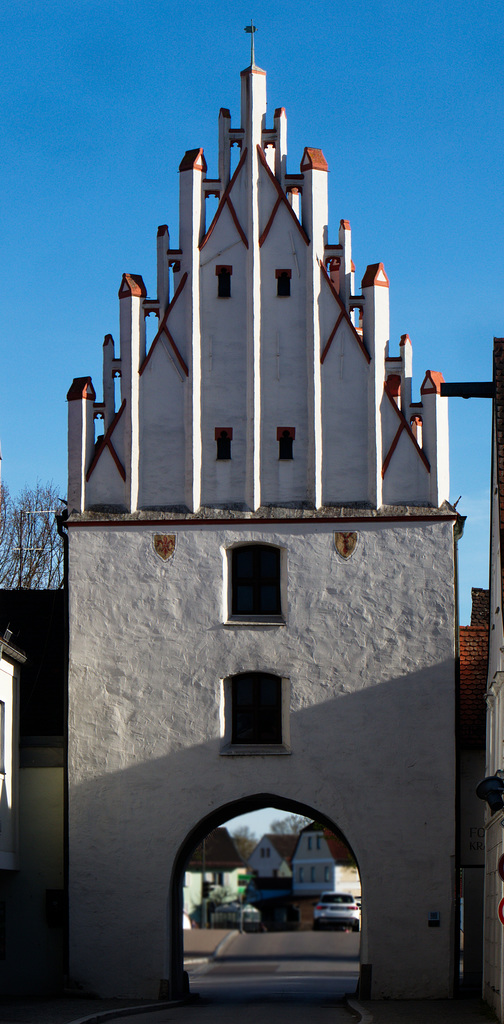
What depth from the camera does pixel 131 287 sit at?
96.3 ft

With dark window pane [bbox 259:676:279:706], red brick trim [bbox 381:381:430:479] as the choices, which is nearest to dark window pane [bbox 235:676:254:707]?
dark window pane [bbox 259:676:279:706]

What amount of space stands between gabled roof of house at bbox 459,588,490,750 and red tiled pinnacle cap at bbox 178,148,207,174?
10.8 metres

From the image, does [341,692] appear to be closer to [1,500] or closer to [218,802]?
[218,802]

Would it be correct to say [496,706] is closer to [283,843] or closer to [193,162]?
[193,162]

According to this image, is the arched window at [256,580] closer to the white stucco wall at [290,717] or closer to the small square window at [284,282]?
the white stucco wall at [290,717]

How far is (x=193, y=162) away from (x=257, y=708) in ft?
36.4

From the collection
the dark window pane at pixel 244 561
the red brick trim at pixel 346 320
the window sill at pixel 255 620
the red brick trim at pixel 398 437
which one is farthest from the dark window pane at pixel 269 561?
the red brick trim at pixel 346 320

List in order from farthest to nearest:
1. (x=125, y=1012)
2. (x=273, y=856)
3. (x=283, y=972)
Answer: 1. (x=273, y=856)
2. (x=283, y=972)
3. (x=125, y=1012)

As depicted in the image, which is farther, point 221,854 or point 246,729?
point 221,854

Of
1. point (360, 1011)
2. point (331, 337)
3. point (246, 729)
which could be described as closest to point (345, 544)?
point (246, 729)

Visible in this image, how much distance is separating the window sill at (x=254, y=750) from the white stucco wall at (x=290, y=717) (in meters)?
0.11

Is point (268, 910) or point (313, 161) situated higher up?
point (313, 161)

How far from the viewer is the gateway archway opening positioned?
96.9ft

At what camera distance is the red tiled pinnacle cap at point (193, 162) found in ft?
97.3
